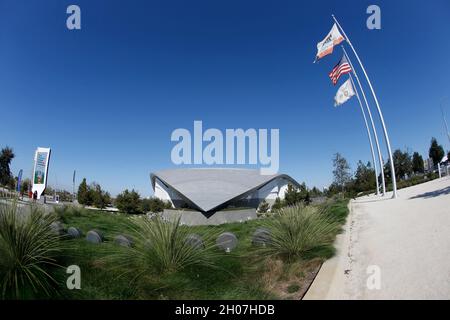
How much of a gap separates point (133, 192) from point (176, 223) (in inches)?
1036

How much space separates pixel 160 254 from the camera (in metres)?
4.29

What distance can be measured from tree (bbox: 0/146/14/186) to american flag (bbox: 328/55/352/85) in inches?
1465

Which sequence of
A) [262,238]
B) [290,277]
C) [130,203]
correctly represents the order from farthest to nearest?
[130,203] < [262,238] < [290,277]

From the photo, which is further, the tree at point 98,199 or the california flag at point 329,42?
the tree at point 98,199

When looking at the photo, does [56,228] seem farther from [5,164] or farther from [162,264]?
[5,164]

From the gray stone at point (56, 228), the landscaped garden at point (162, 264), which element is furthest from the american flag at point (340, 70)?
the gray stone at point (56, 228)

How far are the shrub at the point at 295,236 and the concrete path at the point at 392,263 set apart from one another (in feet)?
1.46

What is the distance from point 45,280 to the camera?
3.49m

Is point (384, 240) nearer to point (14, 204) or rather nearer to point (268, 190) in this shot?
point (14, 204)

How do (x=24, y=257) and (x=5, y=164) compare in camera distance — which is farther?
(x=5, y=164)

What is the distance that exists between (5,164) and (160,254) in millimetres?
39183

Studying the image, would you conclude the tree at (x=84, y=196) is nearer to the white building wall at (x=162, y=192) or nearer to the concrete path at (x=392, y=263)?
the white building wall at (x=162, y=192)

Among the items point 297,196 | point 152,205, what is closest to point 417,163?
point 297,196

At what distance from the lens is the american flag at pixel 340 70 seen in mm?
14648
